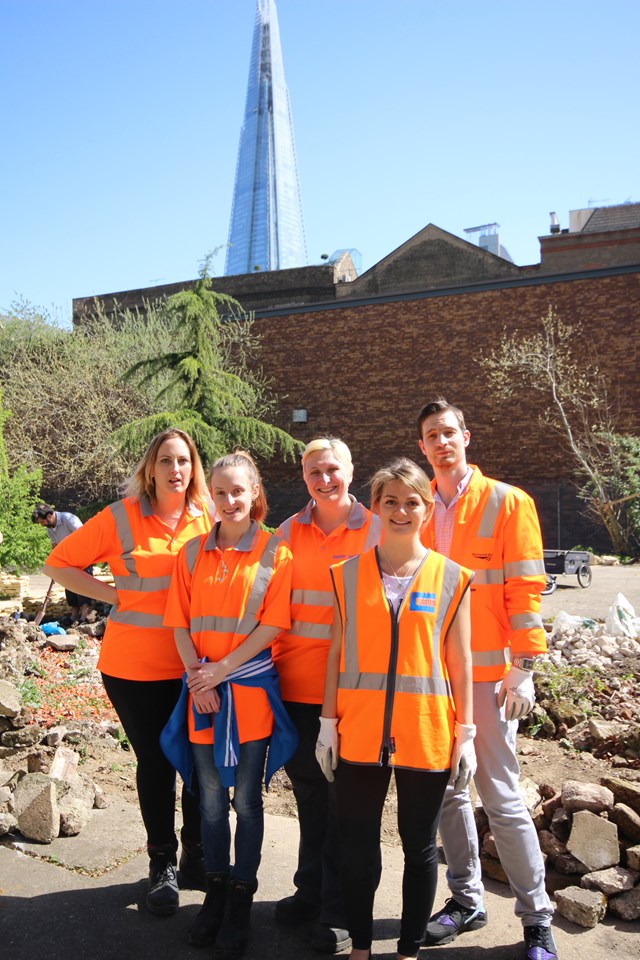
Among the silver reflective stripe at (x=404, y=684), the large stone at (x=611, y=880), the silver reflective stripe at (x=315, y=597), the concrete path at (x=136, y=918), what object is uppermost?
the silver reflective stripe at (x=315, y=597)

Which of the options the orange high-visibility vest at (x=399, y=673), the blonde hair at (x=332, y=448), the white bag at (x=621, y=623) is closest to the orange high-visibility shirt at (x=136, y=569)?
the blonde hair at (x=332, y=448)

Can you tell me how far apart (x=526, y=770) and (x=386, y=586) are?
2586mm

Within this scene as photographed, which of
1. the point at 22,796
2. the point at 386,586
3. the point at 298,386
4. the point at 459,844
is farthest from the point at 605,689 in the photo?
the point at 298,386

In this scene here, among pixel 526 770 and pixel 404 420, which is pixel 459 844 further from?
pixel 404 420

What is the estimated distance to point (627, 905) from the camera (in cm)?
314

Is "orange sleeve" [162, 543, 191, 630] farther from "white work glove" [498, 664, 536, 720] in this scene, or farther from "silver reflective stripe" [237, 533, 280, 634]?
"white work glove" [498, 664, 536, 720]

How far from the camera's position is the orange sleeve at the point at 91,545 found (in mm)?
3562

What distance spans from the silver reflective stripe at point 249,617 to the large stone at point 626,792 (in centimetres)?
192

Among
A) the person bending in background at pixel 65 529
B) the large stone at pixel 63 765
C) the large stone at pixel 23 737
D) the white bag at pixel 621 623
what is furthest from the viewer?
the person bending in background at pixel 65 529

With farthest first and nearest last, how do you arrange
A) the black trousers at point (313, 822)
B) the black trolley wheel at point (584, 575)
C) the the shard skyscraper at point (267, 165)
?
the the shard skyscraper at point (267, 165) < the black trolley wheel at point (584, 575) < the black trousers at point (313, 822)

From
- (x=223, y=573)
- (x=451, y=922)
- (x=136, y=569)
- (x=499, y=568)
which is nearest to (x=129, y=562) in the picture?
(x=136, y=569)

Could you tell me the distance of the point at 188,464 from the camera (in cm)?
358

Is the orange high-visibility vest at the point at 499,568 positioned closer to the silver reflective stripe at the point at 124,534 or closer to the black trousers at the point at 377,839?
the black trousers at the point at 377,839

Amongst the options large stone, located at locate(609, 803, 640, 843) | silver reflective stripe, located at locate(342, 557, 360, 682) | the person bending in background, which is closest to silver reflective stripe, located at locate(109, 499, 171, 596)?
silver reflective stripe, located at locate(342, 557, 360, 682)
